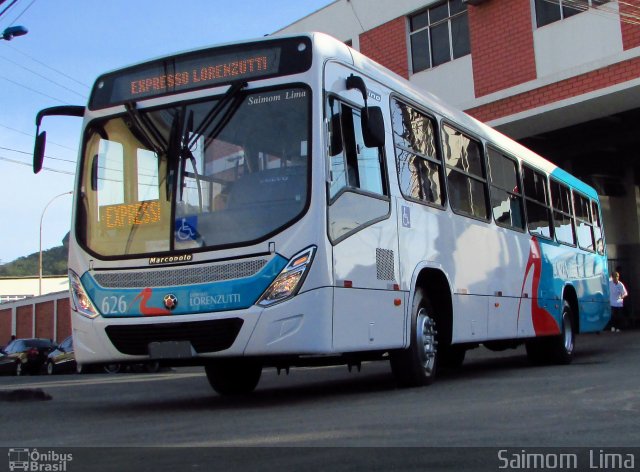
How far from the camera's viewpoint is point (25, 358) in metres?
26.3

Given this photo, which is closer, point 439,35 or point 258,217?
point 258,217

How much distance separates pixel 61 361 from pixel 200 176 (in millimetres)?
17886

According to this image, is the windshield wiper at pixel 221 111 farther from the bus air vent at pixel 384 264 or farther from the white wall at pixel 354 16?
the white wall at pixel 354 16

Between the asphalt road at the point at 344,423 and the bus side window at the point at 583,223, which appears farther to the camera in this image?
the bus side window at the point at 583,223

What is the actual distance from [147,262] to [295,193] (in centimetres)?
147

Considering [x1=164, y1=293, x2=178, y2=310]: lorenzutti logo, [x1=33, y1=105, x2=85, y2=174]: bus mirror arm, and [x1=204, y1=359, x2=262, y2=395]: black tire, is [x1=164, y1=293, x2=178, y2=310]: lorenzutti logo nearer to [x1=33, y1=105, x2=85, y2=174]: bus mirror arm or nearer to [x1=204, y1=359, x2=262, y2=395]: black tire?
[x1=33, y1=105, x2=85, y2=174]: bus mirror arm

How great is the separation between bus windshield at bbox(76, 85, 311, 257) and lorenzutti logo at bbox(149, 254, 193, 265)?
86 millimetres

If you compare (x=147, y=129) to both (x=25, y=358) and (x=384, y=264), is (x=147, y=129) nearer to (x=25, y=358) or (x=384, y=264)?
(x=384, y=264)

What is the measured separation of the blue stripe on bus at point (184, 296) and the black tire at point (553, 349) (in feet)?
23.4

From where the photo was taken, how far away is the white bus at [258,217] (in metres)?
7.05

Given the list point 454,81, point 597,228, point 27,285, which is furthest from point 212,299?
point 27,285

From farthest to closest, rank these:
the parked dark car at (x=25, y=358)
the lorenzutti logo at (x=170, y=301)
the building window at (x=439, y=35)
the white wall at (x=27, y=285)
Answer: the white wall at (x=27, y=285)
the parked dark car at (x=25, y=358)
the building window at (x=439, y=35)
the lorenzutti logo at (x=170, y=301)

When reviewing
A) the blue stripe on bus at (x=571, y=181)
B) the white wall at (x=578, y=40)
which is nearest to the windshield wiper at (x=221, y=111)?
the blue stripe on bus at (x=571, y=181)
